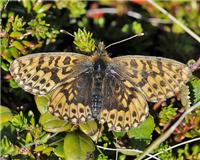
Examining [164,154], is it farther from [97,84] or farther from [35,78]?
[35,78]

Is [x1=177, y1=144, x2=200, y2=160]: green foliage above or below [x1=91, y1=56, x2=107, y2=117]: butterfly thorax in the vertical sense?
below

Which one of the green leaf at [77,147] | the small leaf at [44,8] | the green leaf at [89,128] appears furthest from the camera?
the small leaf at [44,8]

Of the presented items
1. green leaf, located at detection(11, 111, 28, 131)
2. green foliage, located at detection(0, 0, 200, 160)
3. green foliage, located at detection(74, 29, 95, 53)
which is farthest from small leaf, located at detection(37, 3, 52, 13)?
green leaf, located at detection(11, 111, 28, 131)

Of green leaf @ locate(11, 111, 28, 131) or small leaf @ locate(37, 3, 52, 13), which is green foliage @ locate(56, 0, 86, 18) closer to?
small leaf @ locate(37, 3, 52, 13)

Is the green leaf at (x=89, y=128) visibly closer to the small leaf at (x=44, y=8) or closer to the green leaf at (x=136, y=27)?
the small leaf at (x=44, y=8)

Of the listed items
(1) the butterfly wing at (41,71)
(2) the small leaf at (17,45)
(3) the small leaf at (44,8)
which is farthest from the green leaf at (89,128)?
(3) the small leaf at (44,8)

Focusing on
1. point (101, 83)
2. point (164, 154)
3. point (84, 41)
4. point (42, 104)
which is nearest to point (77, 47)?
point (84, 41)
